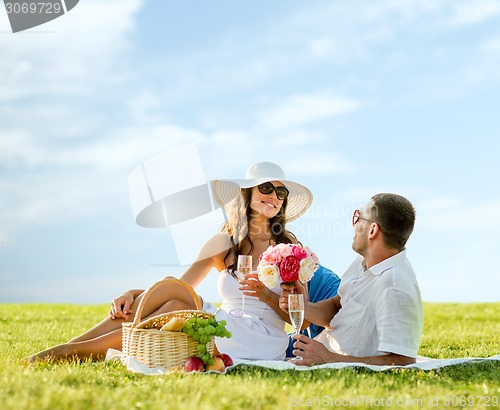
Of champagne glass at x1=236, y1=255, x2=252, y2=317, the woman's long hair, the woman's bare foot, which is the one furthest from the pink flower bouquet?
the woman's bare foot

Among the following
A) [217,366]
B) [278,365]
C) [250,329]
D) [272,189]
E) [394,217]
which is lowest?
[278,365]

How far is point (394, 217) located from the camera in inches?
215

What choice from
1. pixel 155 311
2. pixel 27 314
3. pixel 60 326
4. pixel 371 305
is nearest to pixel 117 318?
pixel 155 311

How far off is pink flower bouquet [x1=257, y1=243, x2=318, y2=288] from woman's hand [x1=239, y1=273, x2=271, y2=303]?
14cm

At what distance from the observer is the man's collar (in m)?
5.48

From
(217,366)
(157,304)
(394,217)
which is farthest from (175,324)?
(394,217)

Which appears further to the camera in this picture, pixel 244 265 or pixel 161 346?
pixel 244 265

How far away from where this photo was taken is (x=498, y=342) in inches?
372

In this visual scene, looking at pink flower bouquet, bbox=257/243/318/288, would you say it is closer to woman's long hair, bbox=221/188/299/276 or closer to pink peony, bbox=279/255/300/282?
pink peony, bbox=279/255/300/282

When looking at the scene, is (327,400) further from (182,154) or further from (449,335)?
(449,335)

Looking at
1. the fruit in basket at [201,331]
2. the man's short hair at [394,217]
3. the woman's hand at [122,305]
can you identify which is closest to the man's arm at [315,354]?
the fruit in basket at [201,331]

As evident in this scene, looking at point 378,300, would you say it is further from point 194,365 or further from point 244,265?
point 194,365

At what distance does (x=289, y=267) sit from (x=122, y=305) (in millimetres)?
1812

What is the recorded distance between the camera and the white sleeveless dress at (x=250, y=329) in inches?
246
